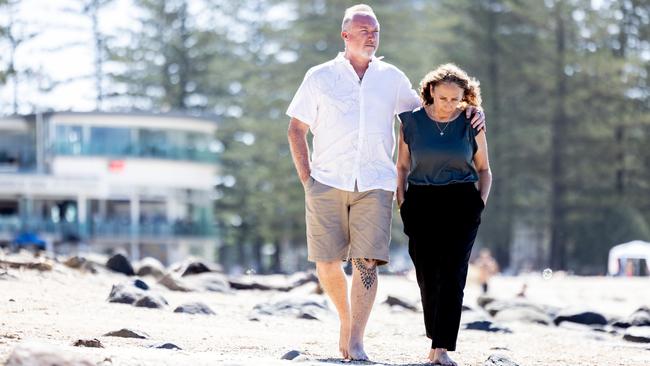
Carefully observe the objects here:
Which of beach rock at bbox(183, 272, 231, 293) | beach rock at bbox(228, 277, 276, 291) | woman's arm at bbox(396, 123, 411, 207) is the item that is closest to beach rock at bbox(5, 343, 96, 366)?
woman's arm at bbox(396, 123, 411, 207)

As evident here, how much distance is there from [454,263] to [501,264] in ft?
160

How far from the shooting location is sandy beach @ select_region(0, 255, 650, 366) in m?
7.64

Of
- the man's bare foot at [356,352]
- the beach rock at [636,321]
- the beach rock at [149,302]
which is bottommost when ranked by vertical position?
the beach rock at [636,321]

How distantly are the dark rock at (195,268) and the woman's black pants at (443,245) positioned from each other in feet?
34.1

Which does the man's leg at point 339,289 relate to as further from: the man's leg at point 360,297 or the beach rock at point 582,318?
the beach rock at point 582,318

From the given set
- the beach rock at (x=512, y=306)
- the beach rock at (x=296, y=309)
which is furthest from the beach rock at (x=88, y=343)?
the beach rock at (x=512, y=306)

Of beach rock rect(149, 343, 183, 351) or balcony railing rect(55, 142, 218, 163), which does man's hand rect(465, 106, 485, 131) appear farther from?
balcony railing rect(55, 142, 218, 163)

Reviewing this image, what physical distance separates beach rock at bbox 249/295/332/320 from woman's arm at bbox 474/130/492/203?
4.56 meters

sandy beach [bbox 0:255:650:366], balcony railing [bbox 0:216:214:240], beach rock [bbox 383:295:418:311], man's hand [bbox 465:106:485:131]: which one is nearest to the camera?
sandy beach [bbox 0:255:650:366]

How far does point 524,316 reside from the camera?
53.6 ft

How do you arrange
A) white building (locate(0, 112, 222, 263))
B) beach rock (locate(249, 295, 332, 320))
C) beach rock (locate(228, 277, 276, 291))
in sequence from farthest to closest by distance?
white building (locate(0, 112, 222, 263))
beach rock (locate(228, 277, 276, 291))
beach rock (locate(249, 295, 332, 320))

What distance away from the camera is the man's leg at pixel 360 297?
323 inches

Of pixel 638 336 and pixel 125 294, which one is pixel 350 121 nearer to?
pixel 125 294

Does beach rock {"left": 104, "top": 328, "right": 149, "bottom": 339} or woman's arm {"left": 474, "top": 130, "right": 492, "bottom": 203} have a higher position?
woman's arm {"left": 474, "top": 130, "right": 492, "bottom": 203}
